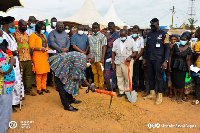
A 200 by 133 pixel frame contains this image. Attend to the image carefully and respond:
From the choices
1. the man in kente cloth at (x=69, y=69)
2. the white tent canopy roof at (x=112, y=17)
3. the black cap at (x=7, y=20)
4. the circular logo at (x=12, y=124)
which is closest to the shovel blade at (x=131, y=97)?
the man in kente cloth at (x=69, y=69)

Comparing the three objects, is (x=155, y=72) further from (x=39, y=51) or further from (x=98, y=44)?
(x=39, y=51)

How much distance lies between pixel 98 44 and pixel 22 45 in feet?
6.70

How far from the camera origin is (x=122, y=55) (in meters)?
4.62

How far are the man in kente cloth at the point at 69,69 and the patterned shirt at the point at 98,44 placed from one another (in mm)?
1527

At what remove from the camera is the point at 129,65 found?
15.3 feet

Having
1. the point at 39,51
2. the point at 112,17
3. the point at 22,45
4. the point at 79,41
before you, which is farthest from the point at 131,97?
the point at 112,17

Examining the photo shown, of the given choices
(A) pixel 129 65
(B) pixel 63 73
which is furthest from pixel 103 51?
(B) pixel 63 73

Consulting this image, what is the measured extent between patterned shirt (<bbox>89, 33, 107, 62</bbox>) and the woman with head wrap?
75.7 inches

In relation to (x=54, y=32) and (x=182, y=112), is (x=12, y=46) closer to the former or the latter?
(x=54, y=32)

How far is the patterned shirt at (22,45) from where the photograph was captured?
4334mm

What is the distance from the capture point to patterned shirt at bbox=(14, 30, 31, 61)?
14.2ft

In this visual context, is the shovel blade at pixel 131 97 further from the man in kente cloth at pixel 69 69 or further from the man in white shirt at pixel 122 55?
the man in kente cloth at pixel 69 69

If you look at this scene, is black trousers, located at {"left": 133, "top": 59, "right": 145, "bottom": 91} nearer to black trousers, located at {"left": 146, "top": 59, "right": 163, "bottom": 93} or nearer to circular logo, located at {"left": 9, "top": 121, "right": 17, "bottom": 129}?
black trousers, located at {"left": 146, "top": 59, "right": 163, "bottom": 93}

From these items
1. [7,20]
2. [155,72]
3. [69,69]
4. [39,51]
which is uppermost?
[7,20]
